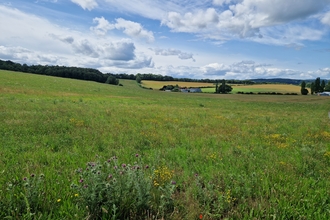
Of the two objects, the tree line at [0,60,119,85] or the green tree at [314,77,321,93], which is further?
the green tree at [314,77,321,93]

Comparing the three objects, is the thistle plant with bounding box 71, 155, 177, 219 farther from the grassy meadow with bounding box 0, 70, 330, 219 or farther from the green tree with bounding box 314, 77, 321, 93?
the green tree with bounding box 314, 77, 321, 93

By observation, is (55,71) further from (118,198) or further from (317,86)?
(317,86)

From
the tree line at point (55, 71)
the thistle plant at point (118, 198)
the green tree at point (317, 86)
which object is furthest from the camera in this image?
the green tree at point (317, 86)

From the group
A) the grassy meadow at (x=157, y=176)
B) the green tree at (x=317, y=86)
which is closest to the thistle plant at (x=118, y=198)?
the grassy meadow at (x=157, y=176)

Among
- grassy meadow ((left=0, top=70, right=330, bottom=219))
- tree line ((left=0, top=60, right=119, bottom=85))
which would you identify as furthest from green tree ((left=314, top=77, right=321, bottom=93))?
grassy meadow ((left=0, top=70, right=330, bottom=219))

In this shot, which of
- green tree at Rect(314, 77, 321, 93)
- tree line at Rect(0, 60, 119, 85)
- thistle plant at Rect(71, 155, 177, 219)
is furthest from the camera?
green tree at Rect(314, 77, 321, 93)

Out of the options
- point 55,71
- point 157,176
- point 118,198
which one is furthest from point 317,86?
point 118,198

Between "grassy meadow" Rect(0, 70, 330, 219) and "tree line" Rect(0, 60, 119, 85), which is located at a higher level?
"tree line" Rect(0, 60, 119, 85)

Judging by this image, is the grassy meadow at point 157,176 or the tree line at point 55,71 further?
the tree line at point 55,71

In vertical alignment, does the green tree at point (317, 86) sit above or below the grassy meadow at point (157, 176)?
above

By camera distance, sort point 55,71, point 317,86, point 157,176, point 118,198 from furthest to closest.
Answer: point 317,86, point 55,71, point 157,176, point 118,198

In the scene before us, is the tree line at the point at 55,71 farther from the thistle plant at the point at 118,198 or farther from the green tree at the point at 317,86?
the thistle plant at the point at 118,198

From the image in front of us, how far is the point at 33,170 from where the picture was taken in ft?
16.1

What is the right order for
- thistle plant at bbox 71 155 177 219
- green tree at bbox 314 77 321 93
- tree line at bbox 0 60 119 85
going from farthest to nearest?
1. green tree at bbox 314 77 321 93
2. tree line at bbox 0 60 119 85
3. thistle plant at bbox 71 155 177 219
